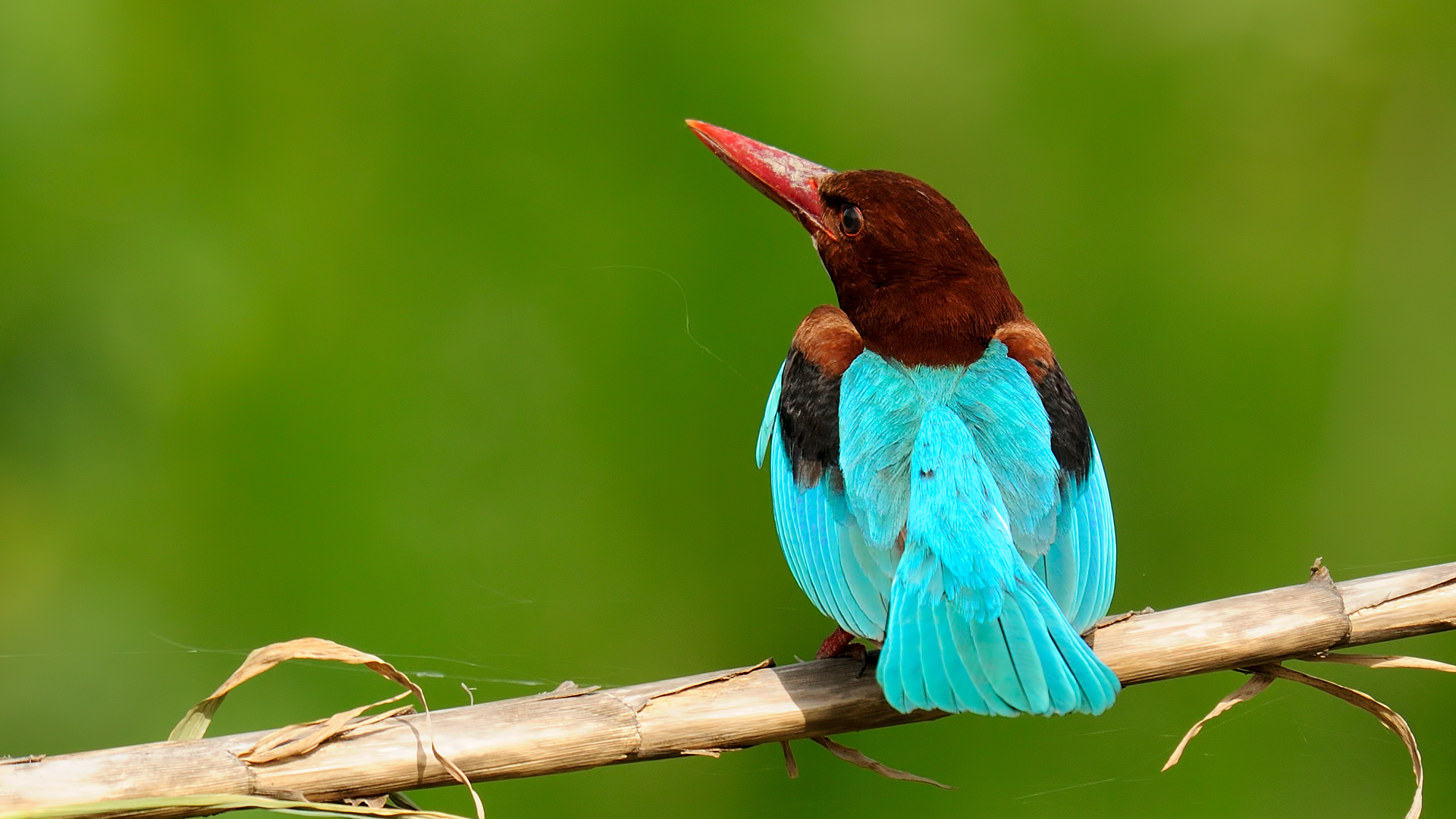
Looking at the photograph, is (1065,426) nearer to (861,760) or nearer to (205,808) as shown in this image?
(861,760)

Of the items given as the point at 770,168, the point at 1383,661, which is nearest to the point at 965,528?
the point at 1383,661

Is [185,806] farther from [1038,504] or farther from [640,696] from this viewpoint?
[1038,504]

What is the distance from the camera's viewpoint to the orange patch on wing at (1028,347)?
130cm

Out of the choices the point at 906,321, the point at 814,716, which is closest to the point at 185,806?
the point at 814,716

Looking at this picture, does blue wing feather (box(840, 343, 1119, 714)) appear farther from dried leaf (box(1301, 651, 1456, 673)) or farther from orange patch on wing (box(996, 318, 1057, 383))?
dried leaf (box(1301, 651, 1456, 673))

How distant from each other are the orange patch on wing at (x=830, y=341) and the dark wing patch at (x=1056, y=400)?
0.59 ft

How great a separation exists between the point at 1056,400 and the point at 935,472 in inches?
9.4

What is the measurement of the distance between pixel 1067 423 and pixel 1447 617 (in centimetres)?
41

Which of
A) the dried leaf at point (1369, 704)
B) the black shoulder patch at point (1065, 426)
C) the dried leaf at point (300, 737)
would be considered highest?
the black shoulder patch at point (1065, 426)

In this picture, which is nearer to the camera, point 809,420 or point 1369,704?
point 1369,704

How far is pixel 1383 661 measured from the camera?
1039mm

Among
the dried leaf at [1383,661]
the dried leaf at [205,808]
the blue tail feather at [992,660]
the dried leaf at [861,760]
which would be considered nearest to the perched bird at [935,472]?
the blue tail feather at [992,660]

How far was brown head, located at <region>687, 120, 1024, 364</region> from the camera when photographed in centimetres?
133

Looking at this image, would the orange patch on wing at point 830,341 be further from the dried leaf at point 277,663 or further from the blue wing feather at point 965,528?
the dried leaf at point 277,663
